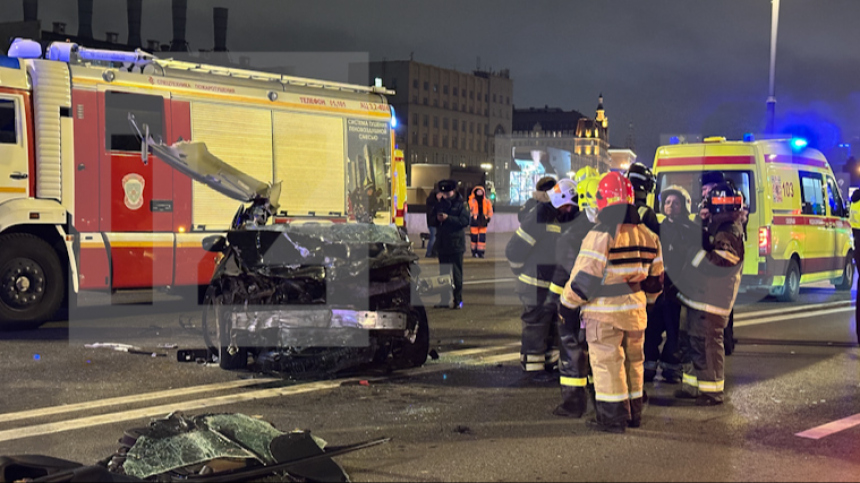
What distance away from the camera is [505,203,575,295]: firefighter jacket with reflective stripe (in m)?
7.03

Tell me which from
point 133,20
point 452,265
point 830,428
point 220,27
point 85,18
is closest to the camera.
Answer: point 830,428

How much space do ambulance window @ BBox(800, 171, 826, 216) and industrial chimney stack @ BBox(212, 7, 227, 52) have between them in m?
47.7

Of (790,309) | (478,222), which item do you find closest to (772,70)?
(478,222)

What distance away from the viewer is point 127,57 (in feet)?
35.0

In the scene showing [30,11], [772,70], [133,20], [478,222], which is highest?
[133,20]

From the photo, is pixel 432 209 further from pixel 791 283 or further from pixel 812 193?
pixel 812 193

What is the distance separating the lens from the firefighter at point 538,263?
7.01m

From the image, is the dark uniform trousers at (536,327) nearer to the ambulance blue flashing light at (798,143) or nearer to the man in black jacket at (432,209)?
the man in black jacket at (432,209)

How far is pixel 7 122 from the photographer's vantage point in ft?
31.1

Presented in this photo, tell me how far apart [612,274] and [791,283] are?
834cm

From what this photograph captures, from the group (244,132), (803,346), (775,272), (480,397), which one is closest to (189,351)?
(480,397)

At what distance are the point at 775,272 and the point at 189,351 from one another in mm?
8482

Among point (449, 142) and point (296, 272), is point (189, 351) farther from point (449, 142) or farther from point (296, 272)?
point (449, 142)

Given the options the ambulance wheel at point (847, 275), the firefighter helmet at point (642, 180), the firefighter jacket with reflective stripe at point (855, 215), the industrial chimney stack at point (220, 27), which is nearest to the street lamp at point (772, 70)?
the ambulance wheel at point (847, 275)
